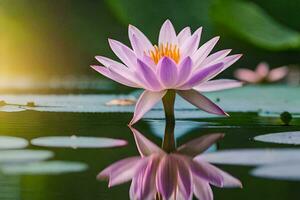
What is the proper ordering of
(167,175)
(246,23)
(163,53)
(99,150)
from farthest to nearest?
1. (246,23)
2. (163,53)
3. (99,150)
4. (167,175)

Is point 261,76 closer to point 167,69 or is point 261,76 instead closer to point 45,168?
point 167,69

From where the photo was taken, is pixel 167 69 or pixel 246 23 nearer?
pixel 167 69

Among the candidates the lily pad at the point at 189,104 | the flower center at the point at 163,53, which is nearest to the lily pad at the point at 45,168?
the flower center at the point at 163,53

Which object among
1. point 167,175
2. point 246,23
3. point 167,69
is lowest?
point 167,175

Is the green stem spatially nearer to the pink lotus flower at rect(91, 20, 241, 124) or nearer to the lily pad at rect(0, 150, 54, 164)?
the pink lotus flower at rect(91, 20, 241, 124)

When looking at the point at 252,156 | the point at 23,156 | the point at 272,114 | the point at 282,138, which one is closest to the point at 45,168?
the point at 23,156

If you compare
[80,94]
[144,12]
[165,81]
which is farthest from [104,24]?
[165,81]

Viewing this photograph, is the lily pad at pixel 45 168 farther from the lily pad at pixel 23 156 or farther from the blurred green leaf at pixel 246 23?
the blurred green leaf at pixel 246 23
